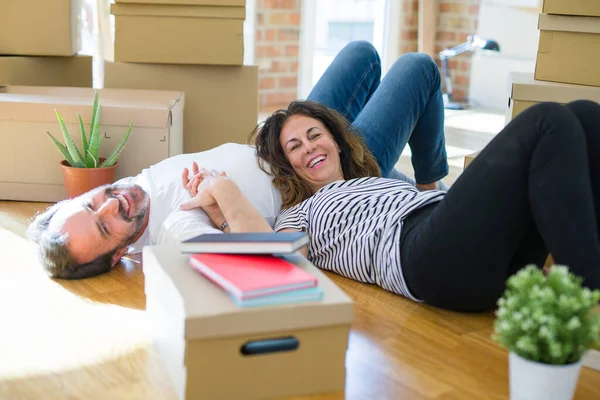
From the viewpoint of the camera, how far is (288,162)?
2285 millimetres

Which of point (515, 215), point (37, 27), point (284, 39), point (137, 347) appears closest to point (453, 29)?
point (284, 39)

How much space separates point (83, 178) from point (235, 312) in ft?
4.60

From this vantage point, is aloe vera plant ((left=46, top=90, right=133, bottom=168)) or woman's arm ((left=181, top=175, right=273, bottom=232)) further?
aloe vera plant ((left=46, top=90, right=133, bottom=168))

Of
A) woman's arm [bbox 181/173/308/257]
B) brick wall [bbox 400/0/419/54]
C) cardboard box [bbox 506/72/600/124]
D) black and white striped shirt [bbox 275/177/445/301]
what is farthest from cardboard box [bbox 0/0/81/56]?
brick wall [bbox 400/0/419/54]

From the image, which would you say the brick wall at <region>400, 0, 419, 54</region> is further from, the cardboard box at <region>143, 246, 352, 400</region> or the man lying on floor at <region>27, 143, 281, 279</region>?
the cardboard box at <region>143, 246, 352, 400</region>

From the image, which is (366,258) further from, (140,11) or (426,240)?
(140,11)

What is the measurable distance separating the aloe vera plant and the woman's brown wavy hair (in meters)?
0.61

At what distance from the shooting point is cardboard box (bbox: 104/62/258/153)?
10.6 feet

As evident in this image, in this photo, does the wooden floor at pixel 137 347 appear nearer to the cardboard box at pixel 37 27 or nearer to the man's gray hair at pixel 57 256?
the man's gray hair at pixel 57 256

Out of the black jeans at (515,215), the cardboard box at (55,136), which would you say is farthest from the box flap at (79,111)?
the black jeans at (515,215)

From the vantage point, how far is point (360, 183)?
2.16 m

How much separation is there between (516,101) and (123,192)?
1324 millimetres

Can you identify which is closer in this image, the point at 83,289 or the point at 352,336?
the point at 352,336

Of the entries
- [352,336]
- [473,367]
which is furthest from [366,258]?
[473,367]
